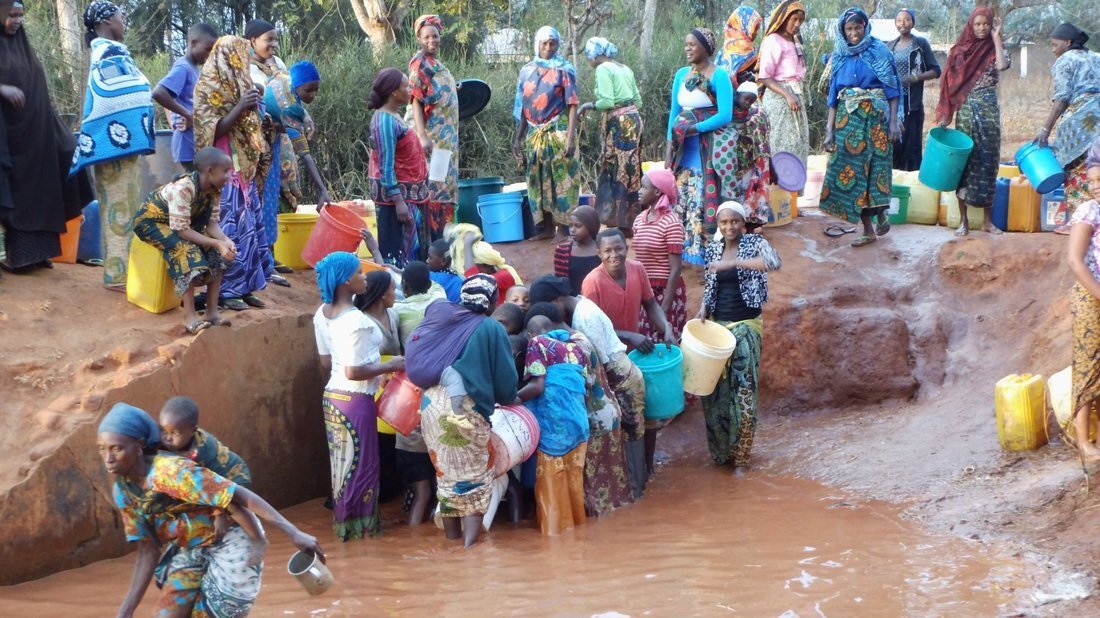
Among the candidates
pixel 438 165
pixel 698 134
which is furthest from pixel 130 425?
pixel 698 134

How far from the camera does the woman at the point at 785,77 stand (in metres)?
10.0

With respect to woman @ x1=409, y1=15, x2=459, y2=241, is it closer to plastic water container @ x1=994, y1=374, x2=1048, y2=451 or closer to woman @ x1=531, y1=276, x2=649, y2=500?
woman @ x1=531, y1=276, x2=649, y2=500

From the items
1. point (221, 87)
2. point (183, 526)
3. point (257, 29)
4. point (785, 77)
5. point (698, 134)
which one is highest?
point (257, 29)

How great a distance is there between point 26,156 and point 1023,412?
602 centimetres

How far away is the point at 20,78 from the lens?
22.0 feet

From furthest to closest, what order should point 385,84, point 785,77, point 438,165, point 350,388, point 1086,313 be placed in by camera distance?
point 785,77 < point 438,165 < point 385,84 < point 350,388 < point 1086,313

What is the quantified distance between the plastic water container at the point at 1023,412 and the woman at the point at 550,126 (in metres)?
4.23

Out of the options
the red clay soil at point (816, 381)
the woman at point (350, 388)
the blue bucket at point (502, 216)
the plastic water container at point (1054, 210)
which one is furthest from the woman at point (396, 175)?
the plastic water container at point (1054, 210)

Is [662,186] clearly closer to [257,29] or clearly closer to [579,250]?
[579,250]

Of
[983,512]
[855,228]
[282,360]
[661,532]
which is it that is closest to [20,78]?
[282,360]

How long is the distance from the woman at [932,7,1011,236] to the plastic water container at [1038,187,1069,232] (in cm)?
39

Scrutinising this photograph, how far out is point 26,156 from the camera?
6.75 m

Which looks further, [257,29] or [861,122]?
[861,122]

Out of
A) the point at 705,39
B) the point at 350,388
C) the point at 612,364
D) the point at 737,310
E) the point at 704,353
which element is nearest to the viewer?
the point at 350,388
